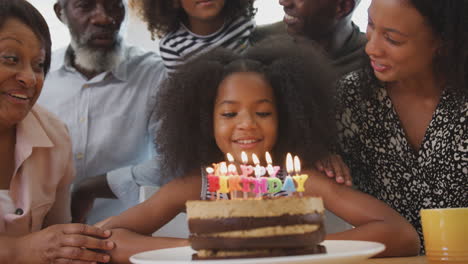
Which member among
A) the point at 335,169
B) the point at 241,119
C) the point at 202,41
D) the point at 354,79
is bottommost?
the point at 335,169

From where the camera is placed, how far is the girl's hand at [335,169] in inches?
75.3

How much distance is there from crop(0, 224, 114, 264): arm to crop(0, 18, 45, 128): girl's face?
1.82 ft

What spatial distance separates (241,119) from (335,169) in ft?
1.31

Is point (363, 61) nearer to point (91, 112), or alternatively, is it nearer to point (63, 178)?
point (63, 178)

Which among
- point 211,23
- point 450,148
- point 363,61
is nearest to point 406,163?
point 450,148

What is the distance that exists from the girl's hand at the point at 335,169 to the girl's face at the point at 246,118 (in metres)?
0.21

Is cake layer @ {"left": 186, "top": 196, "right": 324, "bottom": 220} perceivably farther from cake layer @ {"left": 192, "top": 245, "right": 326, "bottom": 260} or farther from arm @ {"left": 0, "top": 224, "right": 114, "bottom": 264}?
arm @ {"left": 0, "top": 224, "right": 114, "bottom": 264}

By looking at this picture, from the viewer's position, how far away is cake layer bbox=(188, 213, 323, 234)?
47.5 inches

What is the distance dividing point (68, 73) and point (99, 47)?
0.89ft

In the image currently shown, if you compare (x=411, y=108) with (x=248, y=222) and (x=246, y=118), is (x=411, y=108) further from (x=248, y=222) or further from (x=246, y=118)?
(x=248, y=222)

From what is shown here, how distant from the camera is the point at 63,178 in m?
2.28

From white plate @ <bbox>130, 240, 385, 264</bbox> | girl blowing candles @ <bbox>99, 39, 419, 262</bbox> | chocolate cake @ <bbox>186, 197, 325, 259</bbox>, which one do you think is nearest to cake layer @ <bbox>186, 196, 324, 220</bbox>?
chocolate cake @ <bbox>186, 197, 325, 259</bbox>

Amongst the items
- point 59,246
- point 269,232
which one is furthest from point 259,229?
point 59,246

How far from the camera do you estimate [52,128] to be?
2.29m
